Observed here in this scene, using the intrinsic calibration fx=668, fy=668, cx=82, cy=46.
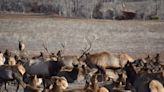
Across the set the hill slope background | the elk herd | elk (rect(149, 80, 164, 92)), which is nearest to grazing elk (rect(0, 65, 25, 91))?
the elk herd

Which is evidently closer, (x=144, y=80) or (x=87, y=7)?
(x=144, y=80)

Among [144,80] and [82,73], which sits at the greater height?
[144,80]

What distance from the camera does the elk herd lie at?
17.3 metres

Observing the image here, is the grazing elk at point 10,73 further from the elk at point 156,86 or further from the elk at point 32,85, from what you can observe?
the elk at point 156,86

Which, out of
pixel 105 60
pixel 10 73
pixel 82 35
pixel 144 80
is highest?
pixel 144 80

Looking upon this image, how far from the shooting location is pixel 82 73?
22594mm

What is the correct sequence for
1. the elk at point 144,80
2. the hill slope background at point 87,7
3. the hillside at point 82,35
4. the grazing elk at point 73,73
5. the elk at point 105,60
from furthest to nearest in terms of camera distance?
1. the hill slope background at point 87,7
2. the hillside at point 82,35
3. the elk at point 105,60
4. the grazing elk at point 73,73
5. the elk at point 144,80

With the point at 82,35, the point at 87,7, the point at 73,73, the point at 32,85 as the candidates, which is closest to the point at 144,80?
the point at 32,85

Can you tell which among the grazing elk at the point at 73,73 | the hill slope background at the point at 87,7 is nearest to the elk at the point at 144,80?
the grazing elk at the point at 73,73

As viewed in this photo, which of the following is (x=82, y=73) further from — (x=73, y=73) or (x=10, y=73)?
(x=10, y=73)

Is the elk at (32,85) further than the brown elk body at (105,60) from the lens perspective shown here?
No

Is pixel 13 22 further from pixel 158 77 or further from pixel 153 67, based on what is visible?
pixel 158 77

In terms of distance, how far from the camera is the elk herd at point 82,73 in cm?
1733

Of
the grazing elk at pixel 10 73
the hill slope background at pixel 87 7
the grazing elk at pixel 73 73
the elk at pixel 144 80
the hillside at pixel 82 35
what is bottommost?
the hill slope background at pixel 87 7
